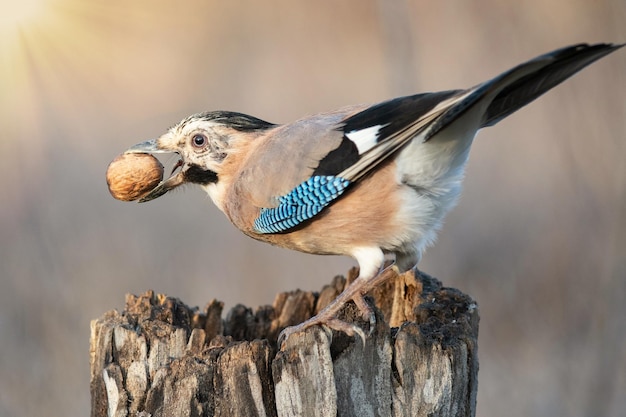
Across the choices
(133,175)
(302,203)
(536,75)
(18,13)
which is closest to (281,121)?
(18,13)

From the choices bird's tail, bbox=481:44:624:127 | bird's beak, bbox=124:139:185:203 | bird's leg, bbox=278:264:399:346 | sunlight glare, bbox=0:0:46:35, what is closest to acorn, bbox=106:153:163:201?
bird's beak, bbox=124:139:185:203

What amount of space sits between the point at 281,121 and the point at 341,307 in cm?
373

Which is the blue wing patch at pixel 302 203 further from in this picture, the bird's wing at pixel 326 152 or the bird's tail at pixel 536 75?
the bird's tail at pixel 536 75

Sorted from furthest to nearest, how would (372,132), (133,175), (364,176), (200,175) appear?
(200,175) < (133,175) < (364,176) < (372,132)

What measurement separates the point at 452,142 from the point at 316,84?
3944mm

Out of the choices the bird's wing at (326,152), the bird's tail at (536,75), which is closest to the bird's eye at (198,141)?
the bird's wing at (326,152)

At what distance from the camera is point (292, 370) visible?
9.93 ft

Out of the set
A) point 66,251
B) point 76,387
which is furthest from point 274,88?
point 76,387

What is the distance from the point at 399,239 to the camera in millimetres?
3686

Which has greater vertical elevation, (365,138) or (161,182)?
(365,138)

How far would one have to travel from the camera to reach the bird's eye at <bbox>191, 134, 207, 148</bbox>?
4.06 metres

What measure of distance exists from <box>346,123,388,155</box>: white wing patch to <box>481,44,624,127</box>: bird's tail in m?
0.50

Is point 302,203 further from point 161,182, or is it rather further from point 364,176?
point 161,182

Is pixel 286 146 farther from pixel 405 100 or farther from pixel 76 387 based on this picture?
pixel 76 387
